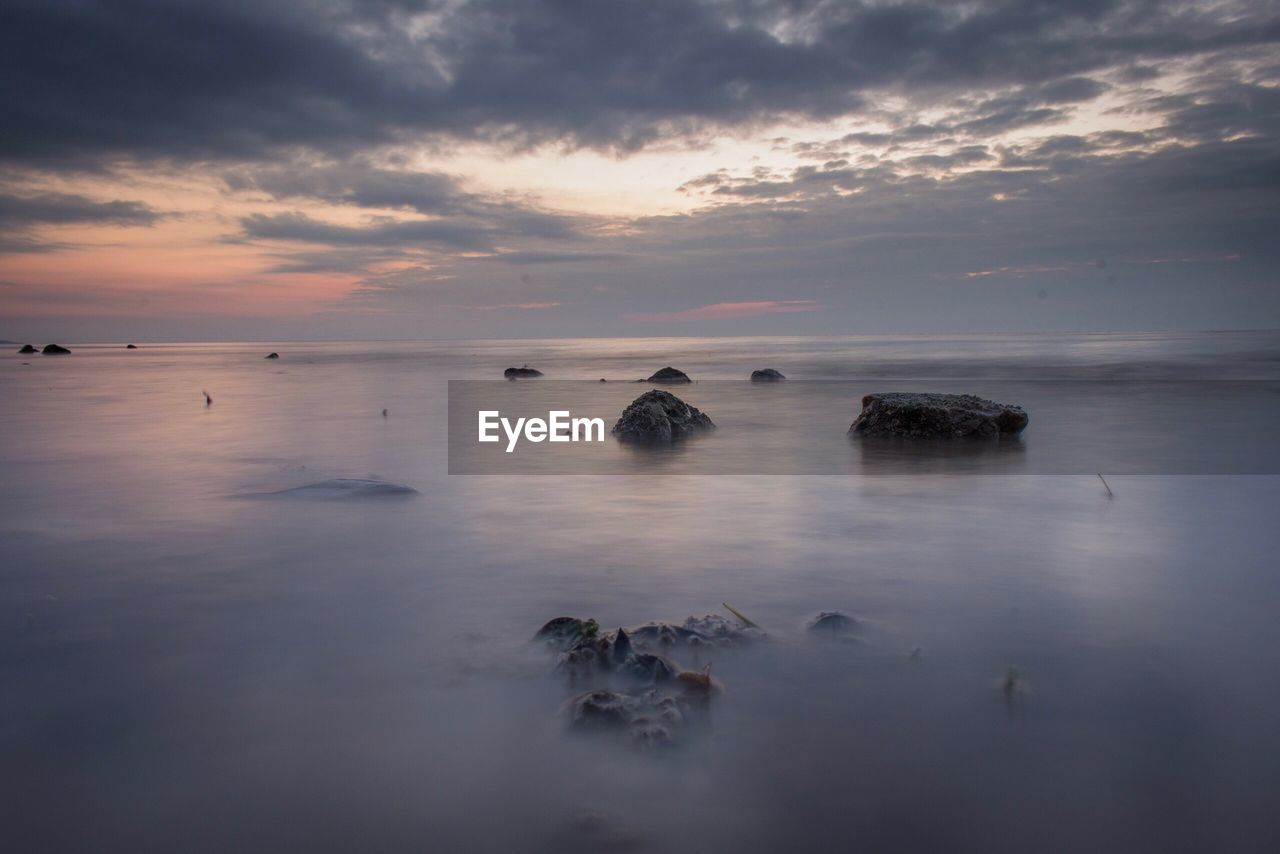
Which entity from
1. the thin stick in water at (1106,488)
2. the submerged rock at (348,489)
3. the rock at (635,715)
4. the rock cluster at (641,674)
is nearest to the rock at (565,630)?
the rock cluster at (641,674)

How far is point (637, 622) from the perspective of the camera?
4129 mm

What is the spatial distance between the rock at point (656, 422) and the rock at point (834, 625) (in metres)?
7.20

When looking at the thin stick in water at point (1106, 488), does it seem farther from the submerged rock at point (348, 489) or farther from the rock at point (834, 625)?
the submerged rock at point (348, 489)

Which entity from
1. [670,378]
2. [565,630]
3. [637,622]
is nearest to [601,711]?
[565,630]

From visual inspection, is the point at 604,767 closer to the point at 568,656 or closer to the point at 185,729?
the point at 568,656

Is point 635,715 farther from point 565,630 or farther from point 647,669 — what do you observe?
point 565,630

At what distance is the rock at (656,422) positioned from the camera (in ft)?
37.3

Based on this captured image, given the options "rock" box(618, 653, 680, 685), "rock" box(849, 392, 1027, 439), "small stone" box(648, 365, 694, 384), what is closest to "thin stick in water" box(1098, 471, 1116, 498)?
"rock" box(849, 392, 1027, 439)

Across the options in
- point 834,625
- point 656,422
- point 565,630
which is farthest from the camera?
point 656,422

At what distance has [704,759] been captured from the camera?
270 cm

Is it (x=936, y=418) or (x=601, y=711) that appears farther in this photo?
A: (x=936, y=418)

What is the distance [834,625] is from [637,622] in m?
1.02

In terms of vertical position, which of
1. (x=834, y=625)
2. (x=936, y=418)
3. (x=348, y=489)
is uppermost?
(x=936, y=418)

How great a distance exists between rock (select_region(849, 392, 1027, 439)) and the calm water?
2203 mm
